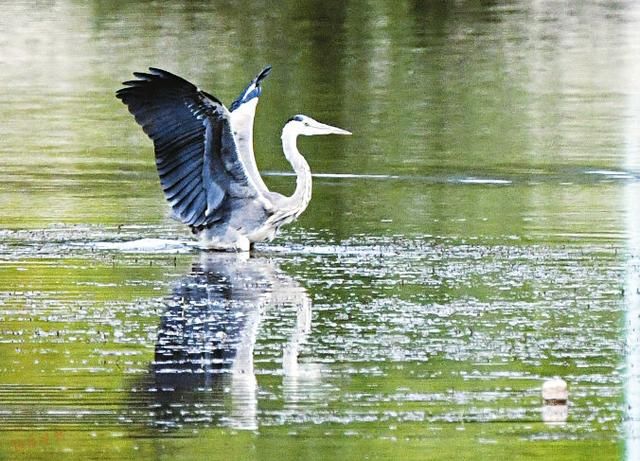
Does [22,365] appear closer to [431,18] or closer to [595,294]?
[595,294]

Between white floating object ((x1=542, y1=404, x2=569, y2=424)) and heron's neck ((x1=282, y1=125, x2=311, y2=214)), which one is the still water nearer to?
white floating object ((x1=542, y1=404, x2=569, y2=424))

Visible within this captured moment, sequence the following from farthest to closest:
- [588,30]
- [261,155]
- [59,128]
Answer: [588,30]
[59,128]
[261,155]

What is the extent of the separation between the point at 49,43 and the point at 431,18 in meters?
7.46

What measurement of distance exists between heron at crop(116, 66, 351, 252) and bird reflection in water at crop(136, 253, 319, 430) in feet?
1.11

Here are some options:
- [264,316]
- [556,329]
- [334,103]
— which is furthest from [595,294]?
[334,103]

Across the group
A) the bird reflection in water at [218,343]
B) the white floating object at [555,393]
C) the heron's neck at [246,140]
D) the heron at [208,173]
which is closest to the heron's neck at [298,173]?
the heron at [208,173]

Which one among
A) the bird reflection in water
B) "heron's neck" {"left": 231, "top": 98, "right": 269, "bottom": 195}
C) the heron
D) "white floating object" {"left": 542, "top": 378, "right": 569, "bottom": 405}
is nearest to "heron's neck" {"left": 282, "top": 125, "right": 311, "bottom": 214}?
the heron

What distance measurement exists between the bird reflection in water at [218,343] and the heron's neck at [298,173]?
587 mm

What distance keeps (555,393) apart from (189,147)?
534cm

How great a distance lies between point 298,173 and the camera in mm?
13727

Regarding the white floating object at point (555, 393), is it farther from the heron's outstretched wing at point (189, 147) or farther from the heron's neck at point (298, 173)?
the heron's neck at point (298, 173)

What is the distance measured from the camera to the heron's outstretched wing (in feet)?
43.1

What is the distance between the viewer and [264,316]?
35.6ft

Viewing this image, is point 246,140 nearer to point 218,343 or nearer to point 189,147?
point 189,147
